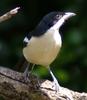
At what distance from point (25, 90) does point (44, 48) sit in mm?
329

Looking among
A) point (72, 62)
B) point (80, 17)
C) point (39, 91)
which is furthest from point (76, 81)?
point (39, 91)

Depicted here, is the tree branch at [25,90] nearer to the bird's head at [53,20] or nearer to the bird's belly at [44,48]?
the bird's belly at [44,48]

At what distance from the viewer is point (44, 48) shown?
176 inches

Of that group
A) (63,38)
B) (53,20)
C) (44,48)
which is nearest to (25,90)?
(44,48)

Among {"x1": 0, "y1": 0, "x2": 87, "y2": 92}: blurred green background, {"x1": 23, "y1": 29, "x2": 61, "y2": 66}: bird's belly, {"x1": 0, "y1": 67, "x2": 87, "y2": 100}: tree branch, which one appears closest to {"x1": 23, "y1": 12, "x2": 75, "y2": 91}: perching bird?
{"x1": 23, "y1": 29, "x2": 61, "y2": 66}: bird's belly

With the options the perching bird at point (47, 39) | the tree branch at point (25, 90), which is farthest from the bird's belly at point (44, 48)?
the tree branch at point (25, 90)

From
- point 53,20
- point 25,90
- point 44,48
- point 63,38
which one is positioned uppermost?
point 53,20

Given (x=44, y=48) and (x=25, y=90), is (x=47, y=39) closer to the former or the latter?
(x=44, y=48)

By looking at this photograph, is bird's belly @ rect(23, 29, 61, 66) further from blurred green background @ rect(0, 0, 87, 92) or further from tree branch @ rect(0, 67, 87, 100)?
blurred green background @ rect(0, 0, 87, 92)

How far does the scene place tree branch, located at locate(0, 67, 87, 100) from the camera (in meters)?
4.52

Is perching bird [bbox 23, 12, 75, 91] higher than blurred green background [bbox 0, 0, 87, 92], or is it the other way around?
perching bird [bbox 23, 12, 75, 91]

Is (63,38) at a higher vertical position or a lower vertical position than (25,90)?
lower

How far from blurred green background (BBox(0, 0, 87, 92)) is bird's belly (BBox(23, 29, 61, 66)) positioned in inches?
36.0

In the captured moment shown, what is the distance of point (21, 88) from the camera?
14.9 feet
